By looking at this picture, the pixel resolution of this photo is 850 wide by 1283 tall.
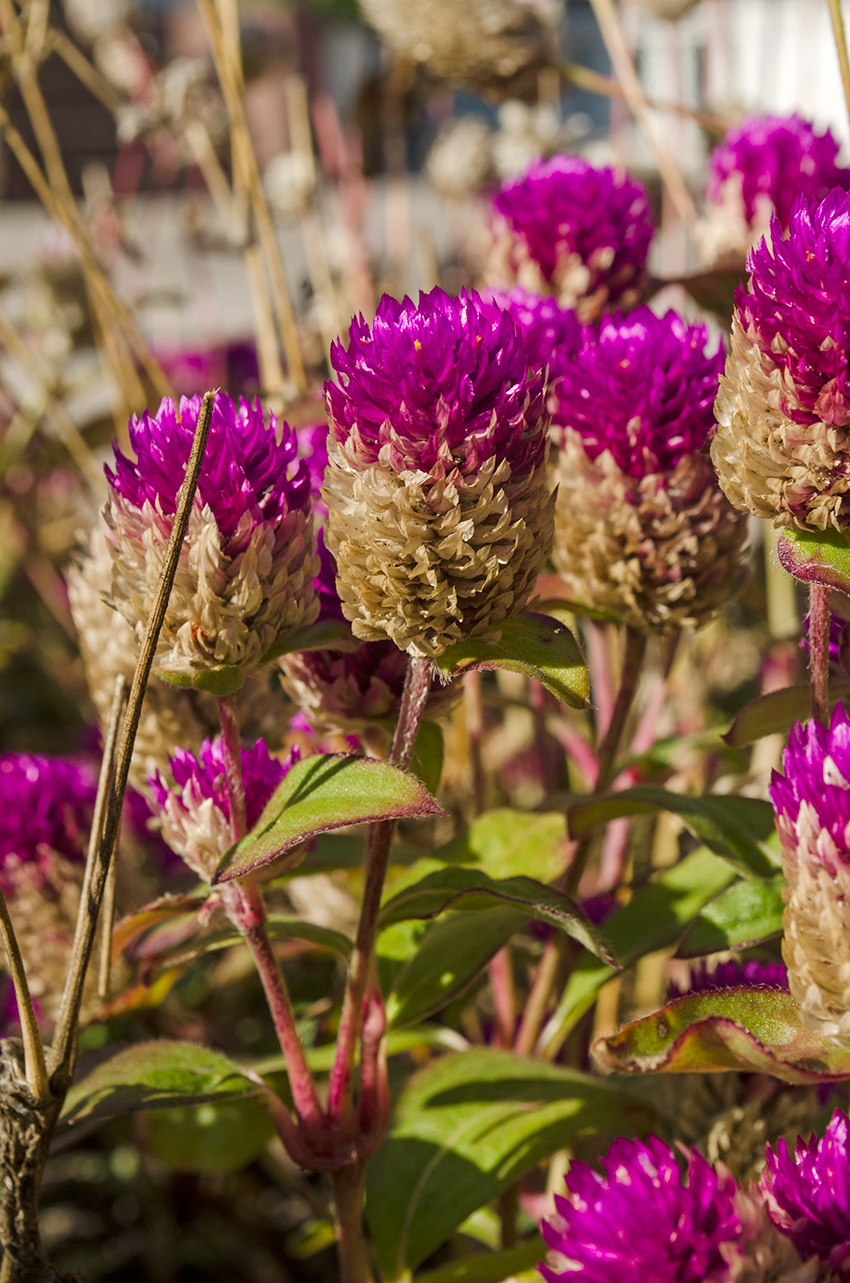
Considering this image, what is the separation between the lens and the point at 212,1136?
94 centimetres

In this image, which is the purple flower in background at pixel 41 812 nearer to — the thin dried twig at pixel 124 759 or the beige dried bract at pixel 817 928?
the thin dried twig at pixel 124 759

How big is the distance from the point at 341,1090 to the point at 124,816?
0.45 m

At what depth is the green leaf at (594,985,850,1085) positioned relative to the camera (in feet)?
1.61

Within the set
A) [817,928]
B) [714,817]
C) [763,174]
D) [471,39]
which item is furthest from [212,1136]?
[471,39]

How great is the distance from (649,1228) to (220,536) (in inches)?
14.0

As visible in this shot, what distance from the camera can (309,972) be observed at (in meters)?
1.35

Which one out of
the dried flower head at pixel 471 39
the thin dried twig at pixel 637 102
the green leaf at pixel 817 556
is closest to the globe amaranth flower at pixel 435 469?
the green leaf at pixel 817 556

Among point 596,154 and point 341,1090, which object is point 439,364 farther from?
point 596,154

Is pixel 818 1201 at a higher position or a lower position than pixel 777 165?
lower

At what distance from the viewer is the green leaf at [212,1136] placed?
0.92m

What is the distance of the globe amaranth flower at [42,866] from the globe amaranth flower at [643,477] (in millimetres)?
419

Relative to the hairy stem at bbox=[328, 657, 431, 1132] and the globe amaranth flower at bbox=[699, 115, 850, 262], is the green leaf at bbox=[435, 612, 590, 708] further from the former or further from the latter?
the globe amaranth flower at bbox=[699, 115, 850, 262]

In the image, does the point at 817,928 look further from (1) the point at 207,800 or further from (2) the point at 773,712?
(1) the point at 207,800

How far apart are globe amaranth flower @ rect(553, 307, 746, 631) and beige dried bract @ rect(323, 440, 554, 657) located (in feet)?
0.55
